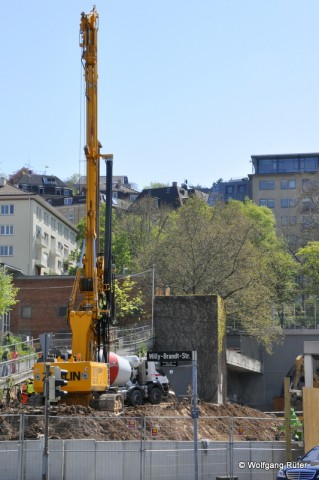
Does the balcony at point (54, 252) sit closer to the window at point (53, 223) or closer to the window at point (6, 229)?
the window at point (53, 223)

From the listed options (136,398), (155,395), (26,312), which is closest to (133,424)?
(136,398)

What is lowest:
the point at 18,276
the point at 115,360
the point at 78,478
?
the point at 78,478

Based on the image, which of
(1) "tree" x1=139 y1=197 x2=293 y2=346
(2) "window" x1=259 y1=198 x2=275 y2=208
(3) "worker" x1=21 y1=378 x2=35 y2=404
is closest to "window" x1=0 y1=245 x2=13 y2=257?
(1) "tree" x1=139 y1=197 x2=293 y2=346

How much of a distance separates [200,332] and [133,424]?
24.4 m

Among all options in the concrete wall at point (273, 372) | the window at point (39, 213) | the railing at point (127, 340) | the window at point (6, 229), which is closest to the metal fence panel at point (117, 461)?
the railing at point (127, 340)

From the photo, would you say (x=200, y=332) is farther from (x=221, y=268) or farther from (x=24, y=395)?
(x=24, y=395)

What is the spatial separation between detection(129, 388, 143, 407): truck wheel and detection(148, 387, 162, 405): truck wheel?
173 centimetres

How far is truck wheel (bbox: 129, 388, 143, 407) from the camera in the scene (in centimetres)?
4572

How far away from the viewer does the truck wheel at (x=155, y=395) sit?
1902 inches

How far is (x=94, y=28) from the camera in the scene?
41.9m

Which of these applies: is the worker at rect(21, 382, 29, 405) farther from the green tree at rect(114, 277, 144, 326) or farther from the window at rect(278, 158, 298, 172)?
the window at rect(278, 158, 298, 172)

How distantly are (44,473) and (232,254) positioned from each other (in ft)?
157

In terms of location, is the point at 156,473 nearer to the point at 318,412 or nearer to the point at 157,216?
the point at 318,412

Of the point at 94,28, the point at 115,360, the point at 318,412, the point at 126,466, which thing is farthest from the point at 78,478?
the point at 94,28
